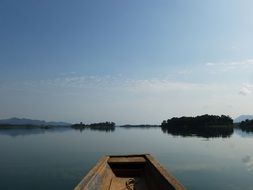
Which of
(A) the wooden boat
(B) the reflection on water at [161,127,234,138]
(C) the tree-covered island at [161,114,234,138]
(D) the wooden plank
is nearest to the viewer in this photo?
(A) the wooden boat

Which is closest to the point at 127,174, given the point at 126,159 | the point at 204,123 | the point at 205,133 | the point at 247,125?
the point at 126,159

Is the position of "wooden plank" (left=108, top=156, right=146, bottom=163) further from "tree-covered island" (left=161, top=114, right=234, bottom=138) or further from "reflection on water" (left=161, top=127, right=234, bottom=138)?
"tree-covered island" (left=161, top=114, right=234, bottom=138)

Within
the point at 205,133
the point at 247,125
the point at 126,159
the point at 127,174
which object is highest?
the point at 247,125

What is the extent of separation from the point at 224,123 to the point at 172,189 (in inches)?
6509

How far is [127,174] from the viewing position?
13688 millimetres

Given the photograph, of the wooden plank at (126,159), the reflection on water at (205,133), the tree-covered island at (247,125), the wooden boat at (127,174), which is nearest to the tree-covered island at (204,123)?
the tree-covered island at (247,125)

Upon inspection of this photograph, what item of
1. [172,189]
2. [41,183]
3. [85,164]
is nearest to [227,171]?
[85,164]

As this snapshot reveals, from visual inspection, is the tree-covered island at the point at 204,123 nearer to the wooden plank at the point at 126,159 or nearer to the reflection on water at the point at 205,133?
the reflection on water at the point at 205,133

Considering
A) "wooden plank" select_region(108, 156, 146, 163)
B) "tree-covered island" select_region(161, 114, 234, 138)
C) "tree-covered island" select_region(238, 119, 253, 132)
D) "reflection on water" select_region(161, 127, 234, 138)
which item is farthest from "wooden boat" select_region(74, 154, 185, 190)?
"tree-covered island" select_region(238, 119, 253, 132)

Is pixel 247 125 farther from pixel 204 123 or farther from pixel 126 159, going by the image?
pixel 126 159

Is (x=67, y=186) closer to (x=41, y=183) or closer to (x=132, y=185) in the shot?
(x=41, y=183)

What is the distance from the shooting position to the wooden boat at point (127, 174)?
907 centimetres

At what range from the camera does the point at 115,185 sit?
11859mm

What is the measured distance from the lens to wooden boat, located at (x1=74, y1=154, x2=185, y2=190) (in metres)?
9.07
